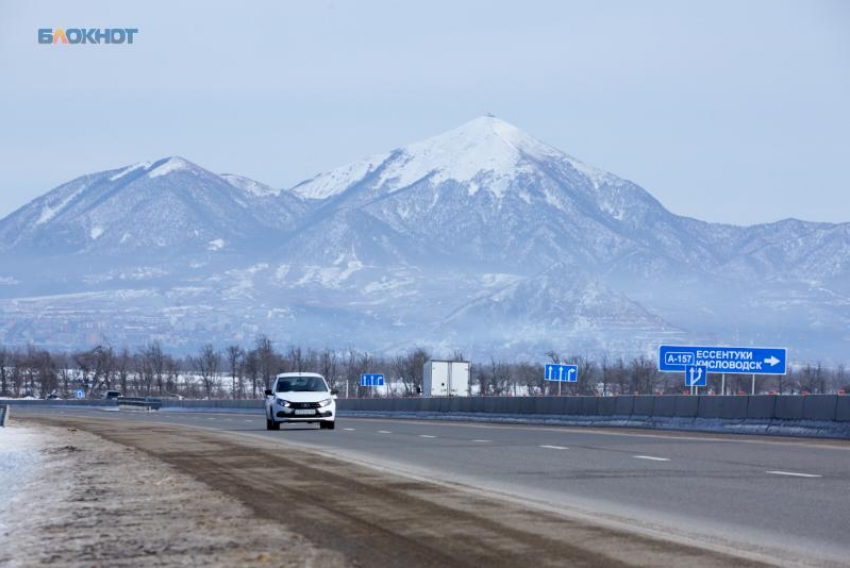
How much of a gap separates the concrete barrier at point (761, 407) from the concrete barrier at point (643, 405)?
20.4 ft

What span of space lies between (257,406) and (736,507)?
7973 centimetres

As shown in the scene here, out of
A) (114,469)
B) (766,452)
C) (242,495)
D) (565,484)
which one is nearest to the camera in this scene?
(242,495)

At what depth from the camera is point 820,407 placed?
35.5 metres

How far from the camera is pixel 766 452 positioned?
2689cm

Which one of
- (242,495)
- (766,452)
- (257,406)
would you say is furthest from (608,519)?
(257,406)

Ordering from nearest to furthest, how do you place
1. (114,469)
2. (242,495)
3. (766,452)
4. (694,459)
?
1. (242,495)
2. (114,469)
3. (694,459)
4. (766,452)

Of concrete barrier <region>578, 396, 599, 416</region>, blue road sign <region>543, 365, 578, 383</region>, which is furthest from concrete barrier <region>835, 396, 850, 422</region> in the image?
blue road sign <region>543, 365, 578, 383</region>

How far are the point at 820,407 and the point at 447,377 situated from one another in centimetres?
6342

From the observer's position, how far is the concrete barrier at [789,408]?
36.6m

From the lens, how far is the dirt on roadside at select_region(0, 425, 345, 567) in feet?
38.5

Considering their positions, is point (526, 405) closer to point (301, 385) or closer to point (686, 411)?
point (686, 411)

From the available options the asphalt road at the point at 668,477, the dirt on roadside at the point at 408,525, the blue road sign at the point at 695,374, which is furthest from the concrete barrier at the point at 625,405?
the dirt on roadside at the point at 408,525

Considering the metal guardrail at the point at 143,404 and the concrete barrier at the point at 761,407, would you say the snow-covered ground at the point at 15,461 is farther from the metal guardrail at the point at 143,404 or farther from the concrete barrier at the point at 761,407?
the metal guardrail at the point at 143,404

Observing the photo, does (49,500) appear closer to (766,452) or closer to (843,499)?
(843,499)
